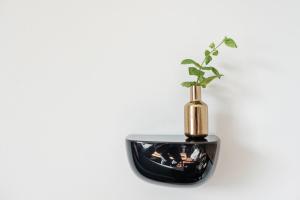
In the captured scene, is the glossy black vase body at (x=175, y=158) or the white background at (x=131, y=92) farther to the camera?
the white background at (x=131, y=92)

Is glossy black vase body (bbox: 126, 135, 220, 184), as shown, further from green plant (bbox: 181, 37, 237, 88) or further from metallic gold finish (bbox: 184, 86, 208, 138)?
green plant (bbox: 181, 37, 237, 88)

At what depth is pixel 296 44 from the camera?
762mm

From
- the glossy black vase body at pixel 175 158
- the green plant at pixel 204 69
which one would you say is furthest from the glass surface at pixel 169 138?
the green plant at pixel 204 69

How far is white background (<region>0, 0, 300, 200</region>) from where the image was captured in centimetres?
76

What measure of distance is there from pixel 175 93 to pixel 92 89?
25 centimetres

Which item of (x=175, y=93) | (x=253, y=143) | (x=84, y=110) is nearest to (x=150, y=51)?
(x=175, y=93)

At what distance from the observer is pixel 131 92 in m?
0.79

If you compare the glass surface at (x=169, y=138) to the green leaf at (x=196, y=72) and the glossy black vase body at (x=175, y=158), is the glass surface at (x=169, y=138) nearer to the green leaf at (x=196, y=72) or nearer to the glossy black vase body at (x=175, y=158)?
the glossy black vase body at (x=175, y=158)

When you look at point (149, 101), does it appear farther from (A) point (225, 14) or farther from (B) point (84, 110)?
(A) point (225, 14)

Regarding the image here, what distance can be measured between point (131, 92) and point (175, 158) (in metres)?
0.24

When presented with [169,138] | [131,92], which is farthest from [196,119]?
[131,92]

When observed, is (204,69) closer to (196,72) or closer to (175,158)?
(196,72)

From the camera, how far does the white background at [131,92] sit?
761 mm

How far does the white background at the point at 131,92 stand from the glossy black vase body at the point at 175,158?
0.11 m
